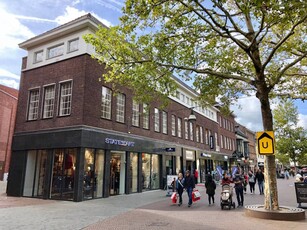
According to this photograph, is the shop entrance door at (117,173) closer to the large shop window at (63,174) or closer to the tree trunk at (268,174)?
the large shop window at (63,174)

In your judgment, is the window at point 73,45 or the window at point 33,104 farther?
the window at point 33,104

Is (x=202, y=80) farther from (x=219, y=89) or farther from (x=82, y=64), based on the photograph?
(x=82, y=64)

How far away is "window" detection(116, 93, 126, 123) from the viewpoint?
18.0 m

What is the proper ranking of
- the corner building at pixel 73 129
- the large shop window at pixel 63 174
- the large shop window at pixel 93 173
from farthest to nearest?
the corner building at pixel 73 129, the large shop window at pixel 93 173, the large shop window at pixel 63 174

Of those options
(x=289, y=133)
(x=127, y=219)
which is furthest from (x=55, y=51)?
(x=289, y=133)

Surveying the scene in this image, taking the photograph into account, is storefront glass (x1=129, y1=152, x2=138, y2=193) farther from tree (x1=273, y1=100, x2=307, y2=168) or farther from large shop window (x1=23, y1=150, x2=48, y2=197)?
tree (x1=273, y1=100, x2=307, y2=168)

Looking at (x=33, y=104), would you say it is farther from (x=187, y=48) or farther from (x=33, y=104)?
(x=187, y=48)

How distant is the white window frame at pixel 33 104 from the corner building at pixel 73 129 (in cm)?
6

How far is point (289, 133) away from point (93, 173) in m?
34.2

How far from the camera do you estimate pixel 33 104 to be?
17875mm

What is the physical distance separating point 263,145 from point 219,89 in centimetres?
473

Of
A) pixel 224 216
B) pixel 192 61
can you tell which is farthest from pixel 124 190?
pixel 192 61

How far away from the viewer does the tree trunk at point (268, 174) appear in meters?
9.54

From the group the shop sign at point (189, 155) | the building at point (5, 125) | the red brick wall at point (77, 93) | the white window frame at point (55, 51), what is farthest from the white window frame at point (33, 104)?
the building at point (5, 125)
